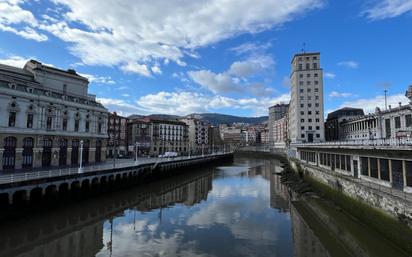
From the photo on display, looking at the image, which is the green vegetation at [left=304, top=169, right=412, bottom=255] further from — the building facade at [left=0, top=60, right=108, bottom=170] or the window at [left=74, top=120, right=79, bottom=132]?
the window at [left=74, top=120, right=79, bottom=132]

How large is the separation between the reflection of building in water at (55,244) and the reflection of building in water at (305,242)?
1470 centimetres

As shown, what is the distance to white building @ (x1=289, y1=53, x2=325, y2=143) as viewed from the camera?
9481 centimetres

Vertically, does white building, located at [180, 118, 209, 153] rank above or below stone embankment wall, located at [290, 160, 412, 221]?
above

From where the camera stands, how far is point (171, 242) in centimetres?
2200

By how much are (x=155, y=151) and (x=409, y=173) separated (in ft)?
387

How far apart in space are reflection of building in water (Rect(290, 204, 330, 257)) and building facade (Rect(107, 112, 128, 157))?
89.0 metres

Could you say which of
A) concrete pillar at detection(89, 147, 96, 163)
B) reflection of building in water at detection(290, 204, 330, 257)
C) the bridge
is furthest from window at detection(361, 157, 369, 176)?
concrete pillar at detection(89, 147, 96, 163)

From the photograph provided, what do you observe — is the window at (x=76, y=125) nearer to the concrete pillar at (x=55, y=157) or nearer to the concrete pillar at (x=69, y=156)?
the concrete pillar at (x=69, y=156)

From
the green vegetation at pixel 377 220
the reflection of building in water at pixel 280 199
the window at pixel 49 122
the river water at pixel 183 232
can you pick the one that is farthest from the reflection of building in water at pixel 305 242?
the window at pixel 49 122

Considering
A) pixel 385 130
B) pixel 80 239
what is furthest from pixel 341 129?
pixel 80 239

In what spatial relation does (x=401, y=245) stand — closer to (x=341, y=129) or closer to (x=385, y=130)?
(x=385, y=130)

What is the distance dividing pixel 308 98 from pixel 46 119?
256 ft

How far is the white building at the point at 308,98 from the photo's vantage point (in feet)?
311

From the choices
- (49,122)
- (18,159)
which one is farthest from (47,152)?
(18,159)
